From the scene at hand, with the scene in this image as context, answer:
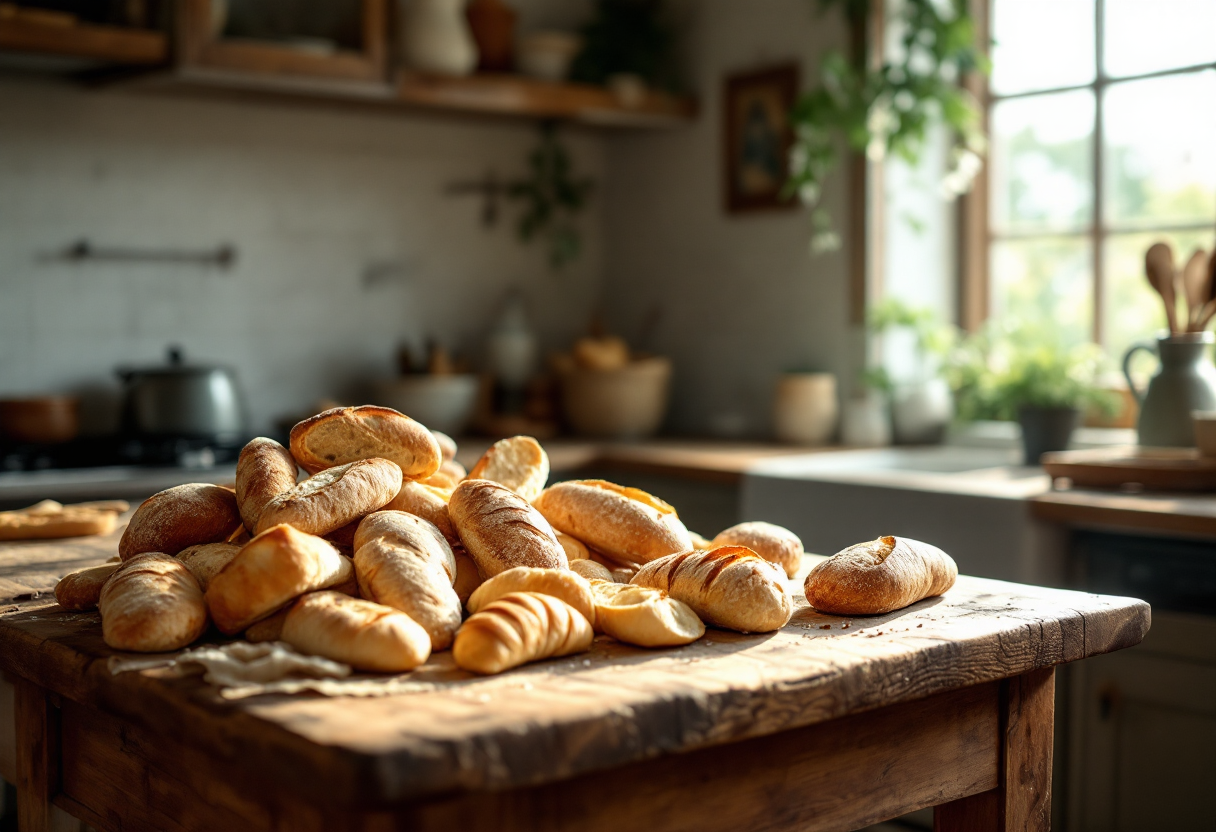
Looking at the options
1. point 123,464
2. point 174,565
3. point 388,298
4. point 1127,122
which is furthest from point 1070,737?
point 388,298

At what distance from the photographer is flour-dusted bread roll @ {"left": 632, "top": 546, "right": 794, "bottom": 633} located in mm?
1075

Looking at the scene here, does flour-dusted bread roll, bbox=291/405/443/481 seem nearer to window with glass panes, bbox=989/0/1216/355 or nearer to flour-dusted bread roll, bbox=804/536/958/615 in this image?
flour-dusted bread roll, bbox=804/536/958/615

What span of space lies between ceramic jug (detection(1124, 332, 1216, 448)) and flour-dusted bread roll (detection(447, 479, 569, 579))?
184 cm

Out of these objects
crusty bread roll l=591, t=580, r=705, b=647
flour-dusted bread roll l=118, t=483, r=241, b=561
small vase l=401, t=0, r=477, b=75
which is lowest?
crusty bread roll l=591, t=580, r=705, b=647

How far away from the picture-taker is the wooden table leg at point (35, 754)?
1.20 m

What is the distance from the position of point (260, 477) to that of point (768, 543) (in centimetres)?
56

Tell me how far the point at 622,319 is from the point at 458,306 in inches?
25.0

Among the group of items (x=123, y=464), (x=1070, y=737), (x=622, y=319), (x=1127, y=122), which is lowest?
(x=1070, y=737)

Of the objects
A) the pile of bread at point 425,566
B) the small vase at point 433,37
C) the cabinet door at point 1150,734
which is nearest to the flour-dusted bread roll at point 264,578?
the pile of bread at point 425,566

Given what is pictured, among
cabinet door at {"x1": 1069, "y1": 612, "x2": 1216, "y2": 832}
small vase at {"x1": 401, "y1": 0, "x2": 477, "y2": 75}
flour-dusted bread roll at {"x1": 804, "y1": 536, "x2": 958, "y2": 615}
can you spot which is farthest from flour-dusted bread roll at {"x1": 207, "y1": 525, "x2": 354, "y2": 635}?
small vase at {"x1": 401, "y1": 0, "x2": 477, "y2": 75}

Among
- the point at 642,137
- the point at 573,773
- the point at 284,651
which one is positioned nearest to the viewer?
the point at 573,773

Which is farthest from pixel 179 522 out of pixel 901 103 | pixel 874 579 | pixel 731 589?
pixel 901 103

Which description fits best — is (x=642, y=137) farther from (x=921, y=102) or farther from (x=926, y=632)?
(x=926, y=632)

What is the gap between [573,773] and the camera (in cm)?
81
